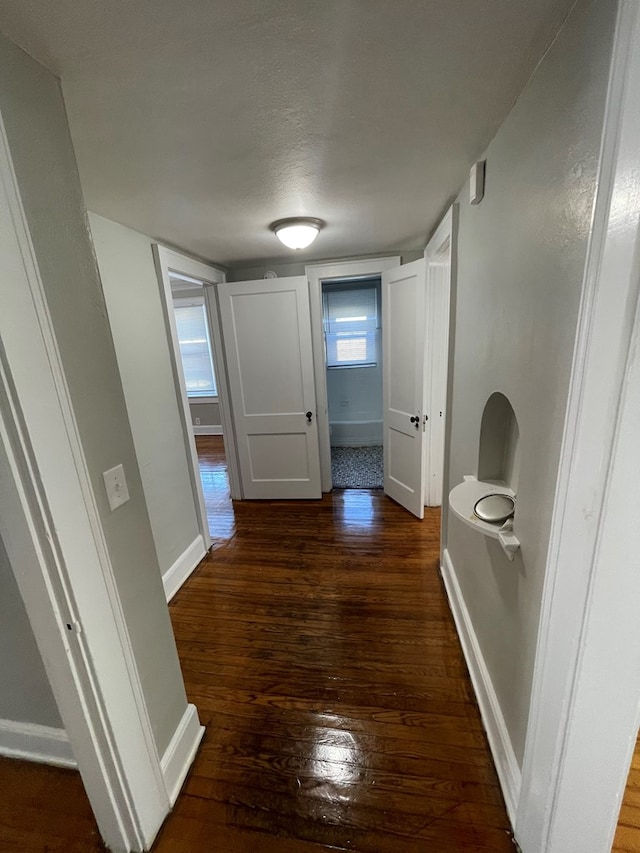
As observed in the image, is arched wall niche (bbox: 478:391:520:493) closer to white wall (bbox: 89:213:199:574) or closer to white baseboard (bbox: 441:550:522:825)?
white baseboard (bbox: 441:550:522:825)

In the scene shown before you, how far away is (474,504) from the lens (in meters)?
1.26

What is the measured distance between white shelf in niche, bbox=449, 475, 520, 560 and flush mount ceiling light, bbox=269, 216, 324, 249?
162 centimetres

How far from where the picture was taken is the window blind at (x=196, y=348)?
18.0 ft

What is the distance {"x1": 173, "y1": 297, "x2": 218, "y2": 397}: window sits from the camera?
543cm

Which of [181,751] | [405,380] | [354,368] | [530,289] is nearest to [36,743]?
[181,751]

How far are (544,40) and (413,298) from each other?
1.63 m

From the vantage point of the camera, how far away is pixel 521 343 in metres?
1.00

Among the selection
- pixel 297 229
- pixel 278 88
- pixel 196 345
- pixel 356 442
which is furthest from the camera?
pixel 196 345

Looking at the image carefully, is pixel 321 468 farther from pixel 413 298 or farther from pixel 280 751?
pixel 280 751

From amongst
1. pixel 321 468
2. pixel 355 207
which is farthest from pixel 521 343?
pixel 321 468

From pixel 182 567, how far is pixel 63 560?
5.41ft

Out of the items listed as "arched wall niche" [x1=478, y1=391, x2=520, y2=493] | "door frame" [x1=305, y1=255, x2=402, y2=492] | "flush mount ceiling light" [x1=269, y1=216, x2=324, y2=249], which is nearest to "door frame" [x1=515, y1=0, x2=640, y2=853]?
"arched wall niche" [x1=478, y1=391, x2=520, y2=493]

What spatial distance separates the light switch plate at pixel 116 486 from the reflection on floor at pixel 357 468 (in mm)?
2697

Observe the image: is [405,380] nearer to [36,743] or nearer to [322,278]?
[322,278]
